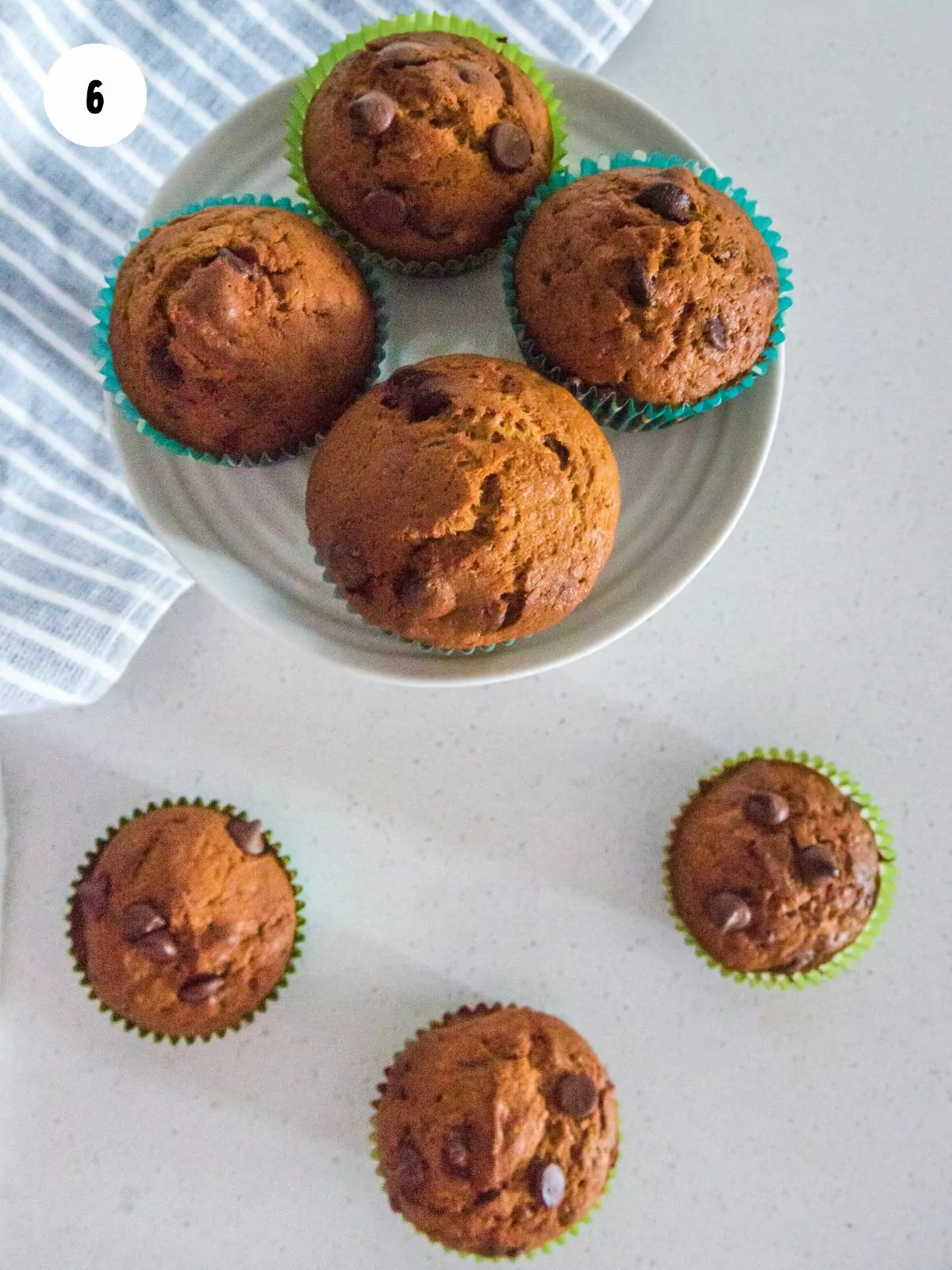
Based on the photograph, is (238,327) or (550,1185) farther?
(550,1185)

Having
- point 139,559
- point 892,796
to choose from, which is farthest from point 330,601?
point 892,796

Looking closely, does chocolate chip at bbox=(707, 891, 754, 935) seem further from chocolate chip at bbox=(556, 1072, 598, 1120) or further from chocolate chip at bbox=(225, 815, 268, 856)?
chocolate chip at bbox=(225, 815, 268, 856)

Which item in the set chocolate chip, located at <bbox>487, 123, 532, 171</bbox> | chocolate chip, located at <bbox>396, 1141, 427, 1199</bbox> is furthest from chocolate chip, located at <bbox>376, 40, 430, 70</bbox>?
chocolate chip, located at <bbox>396, 1141, 427, 1199</bbox>

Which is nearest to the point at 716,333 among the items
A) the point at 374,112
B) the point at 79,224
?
the point at 374,112

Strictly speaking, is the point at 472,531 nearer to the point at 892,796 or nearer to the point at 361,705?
the point at 361,705

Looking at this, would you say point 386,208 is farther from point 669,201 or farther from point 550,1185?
point 550,1185
